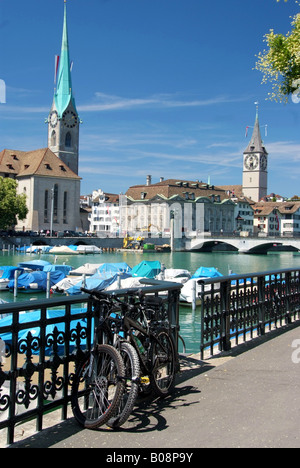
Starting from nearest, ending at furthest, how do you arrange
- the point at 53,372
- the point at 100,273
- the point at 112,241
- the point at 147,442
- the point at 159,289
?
the point at 147,442, the point at 53,372, the point at 159,289, the point at 100,273, the point at 112,241

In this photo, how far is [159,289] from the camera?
6125mm

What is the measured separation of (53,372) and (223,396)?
1.96 meters

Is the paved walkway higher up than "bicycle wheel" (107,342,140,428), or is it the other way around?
"bicycle wheel" (107,342,140,428)

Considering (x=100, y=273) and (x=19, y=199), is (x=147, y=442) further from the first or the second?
(x=19, y=199)

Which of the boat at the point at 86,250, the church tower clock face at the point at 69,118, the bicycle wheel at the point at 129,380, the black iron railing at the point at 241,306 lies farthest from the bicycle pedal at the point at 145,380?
the church tower clock face at the point at 69,118

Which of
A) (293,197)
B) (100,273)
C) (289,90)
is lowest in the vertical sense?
(100,273)

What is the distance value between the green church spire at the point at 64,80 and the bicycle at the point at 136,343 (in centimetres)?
13446

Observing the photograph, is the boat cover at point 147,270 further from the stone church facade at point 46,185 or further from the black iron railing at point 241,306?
the stone church facade at point 46,185

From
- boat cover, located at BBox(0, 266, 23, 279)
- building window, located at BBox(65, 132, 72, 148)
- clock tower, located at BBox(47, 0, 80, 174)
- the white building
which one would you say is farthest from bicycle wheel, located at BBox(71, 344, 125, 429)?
building window, located at BBox(65, 132, 72, 148)

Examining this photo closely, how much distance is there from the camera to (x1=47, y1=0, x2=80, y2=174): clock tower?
437ft

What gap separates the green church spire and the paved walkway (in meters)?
134

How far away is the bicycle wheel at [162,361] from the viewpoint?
5.25 meters

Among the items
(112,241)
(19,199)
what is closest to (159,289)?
(19,199)

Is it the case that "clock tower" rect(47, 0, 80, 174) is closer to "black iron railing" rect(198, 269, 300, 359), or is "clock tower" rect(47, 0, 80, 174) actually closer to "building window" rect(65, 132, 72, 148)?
"building window" rect(65, 132, 72, 148)
